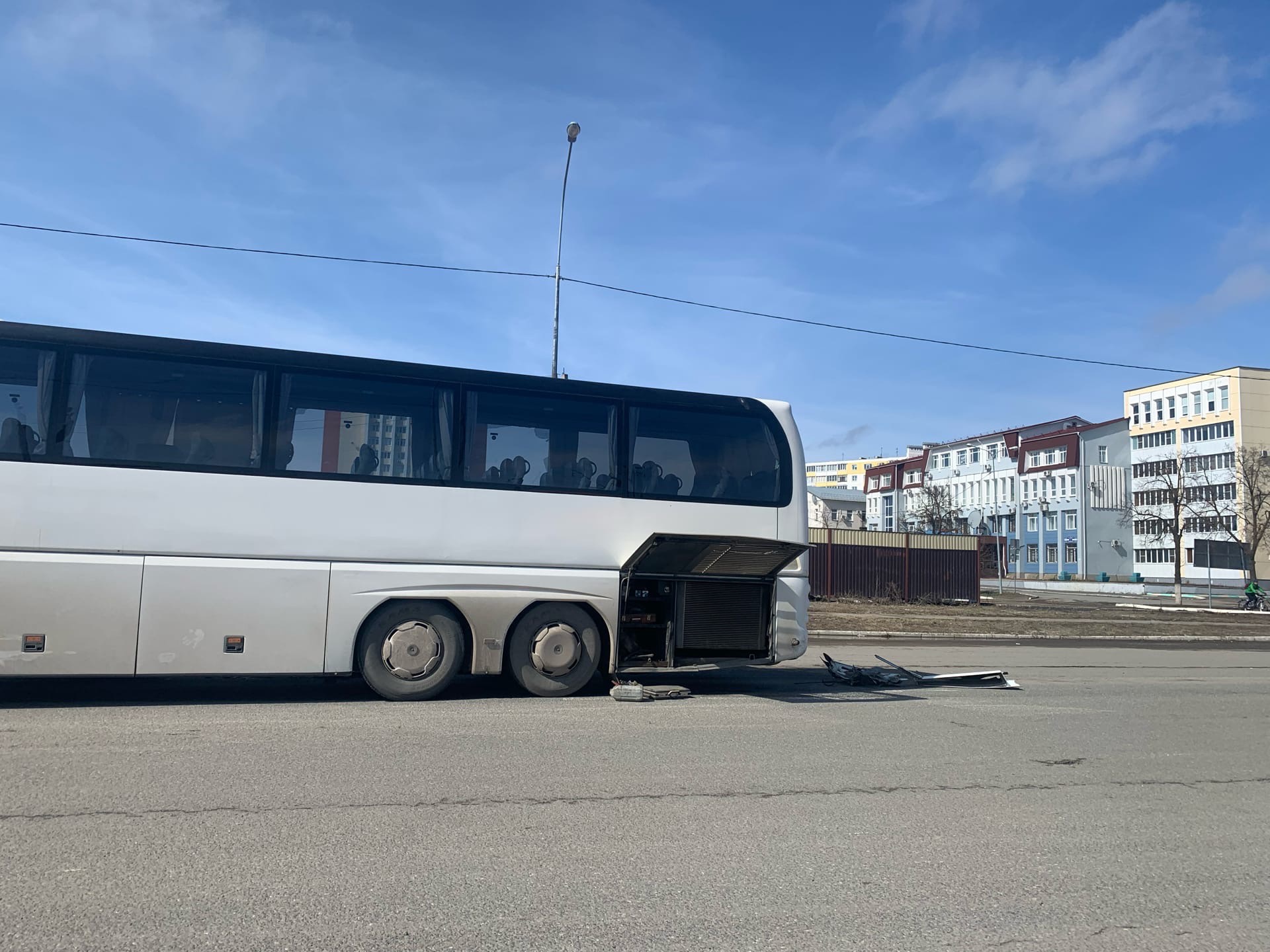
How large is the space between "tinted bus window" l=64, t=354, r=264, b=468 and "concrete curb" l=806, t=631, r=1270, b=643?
13079 millimetres

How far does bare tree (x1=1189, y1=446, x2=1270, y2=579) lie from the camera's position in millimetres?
62312

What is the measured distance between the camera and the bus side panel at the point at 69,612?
8758 mm

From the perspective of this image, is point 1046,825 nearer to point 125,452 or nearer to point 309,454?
point 309,454

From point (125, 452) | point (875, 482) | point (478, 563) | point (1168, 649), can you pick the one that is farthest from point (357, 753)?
point (875, 482)

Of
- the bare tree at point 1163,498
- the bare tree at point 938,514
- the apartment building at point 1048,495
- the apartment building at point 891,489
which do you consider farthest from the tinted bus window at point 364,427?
the apartment building at point 891,489

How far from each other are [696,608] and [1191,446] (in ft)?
264

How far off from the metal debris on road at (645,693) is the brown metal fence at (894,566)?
93.6ft

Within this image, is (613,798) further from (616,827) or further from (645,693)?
(645,693)

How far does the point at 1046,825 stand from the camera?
5887 mm

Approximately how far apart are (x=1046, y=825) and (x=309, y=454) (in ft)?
23.2

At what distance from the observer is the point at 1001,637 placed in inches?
898

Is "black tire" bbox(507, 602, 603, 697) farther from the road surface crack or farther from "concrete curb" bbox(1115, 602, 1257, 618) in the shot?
"concrete curb" bbox(1115, 602, 1257, 618)

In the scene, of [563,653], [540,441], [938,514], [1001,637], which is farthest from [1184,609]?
[938,514]

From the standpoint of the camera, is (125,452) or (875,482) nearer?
(125,452)
